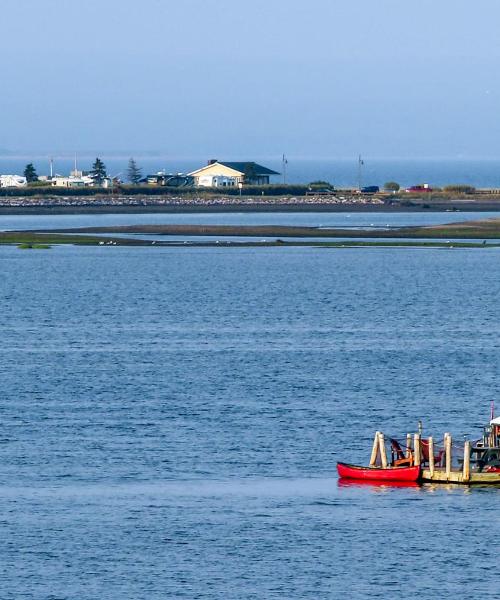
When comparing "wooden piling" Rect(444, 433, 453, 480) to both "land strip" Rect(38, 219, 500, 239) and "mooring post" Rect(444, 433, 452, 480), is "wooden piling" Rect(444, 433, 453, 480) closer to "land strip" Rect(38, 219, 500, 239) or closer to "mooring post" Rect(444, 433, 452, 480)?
"mooring post" Rect(444, 433, 452, 480)

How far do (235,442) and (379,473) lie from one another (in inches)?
295

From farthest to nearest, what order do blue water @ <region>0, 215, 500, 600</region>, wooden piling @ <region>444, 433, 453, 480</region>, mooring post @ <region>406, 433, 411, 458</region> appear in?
mooring post @ <region>406, 433, 411, 458</region> < wooden piling @ <region>444, 433, 453, 480</region> < blue water @ <region>0, 215, 500, 600</region>

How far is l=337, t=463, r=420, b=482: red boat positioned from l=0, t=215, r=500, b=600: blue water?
622mm

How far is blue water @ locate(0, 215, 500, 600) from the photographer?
140ft

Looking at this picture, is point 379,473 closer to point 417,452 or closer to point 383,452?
point 383,452

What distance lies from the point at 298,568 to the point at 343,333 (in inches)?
2025

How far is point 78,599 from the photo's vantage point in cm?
4003

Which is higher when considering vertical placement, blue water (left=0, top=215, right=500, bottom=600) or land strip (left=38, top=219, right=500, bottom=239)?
land strip (left=38, top=219, right=500, bottom=239)

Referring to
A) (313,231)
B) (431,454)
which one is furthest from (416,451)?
(313,231)

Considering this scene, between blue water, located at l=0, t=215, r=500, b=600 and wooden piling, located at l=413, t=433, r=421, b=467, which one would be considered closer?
blue water, located at l=0, t=215, r=500, b=600

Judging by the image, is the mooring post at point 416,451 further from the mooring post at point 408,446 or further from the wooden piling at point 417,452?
the mooring post at point 408,446

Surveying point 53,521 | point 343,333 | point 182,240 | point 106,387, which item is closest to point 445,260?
point 182,240

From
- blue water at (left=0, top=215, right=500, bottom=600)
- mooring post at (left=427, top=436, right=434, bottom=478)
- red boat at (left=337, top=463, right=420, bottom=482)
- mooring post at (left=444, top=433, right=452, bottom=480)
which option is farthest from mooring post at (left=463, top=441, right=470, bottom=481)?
red boat at (left=337, top=463, right=420, bottom=482)

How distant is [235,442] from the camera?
190ft
